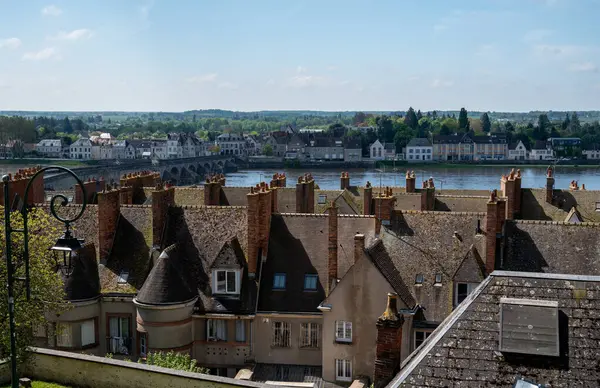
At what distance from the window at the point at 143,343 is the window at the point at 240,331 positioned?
3.20 m

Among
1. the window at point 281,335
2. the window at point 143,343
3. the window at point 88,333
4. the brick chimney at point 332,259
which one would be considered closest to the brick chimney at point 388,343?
the window at point 281,335

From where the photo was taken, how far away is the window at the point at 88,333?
26328 mm

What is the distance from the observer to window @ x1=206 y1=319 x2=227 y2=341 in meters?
26.4

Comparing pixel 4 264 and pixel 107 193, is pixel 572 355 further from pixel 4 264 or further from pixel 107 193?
pixel 107 193

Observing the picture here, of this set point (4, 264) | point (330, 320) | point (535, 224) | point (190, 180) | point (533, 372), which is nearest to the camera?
point (533, 372)

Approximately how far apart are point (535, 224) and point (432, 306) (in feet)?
17.4

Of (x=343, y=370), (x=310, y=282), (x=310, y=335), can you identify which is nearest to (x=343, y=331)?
(x=343, y=370)

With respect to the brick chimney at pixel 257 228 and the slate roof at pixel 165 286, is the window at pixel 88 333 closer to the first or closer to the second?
the slate roof at pixel 165 286

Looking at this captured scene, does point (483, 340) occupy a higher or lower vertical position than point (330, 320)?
higher

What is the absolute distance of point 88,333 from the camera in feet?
86.8

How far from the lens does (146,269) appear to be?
90.9 ft

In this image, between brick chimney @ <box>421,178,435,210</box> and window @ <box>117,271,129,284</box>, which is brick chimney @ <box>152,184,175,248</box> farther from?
brick chimney @ <box>421,178,435,210</box>

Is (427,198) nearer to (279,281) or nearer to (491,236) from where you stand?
(491,236)

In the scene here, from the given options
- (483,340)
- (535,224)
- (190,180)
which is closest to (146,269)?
(535,224)
